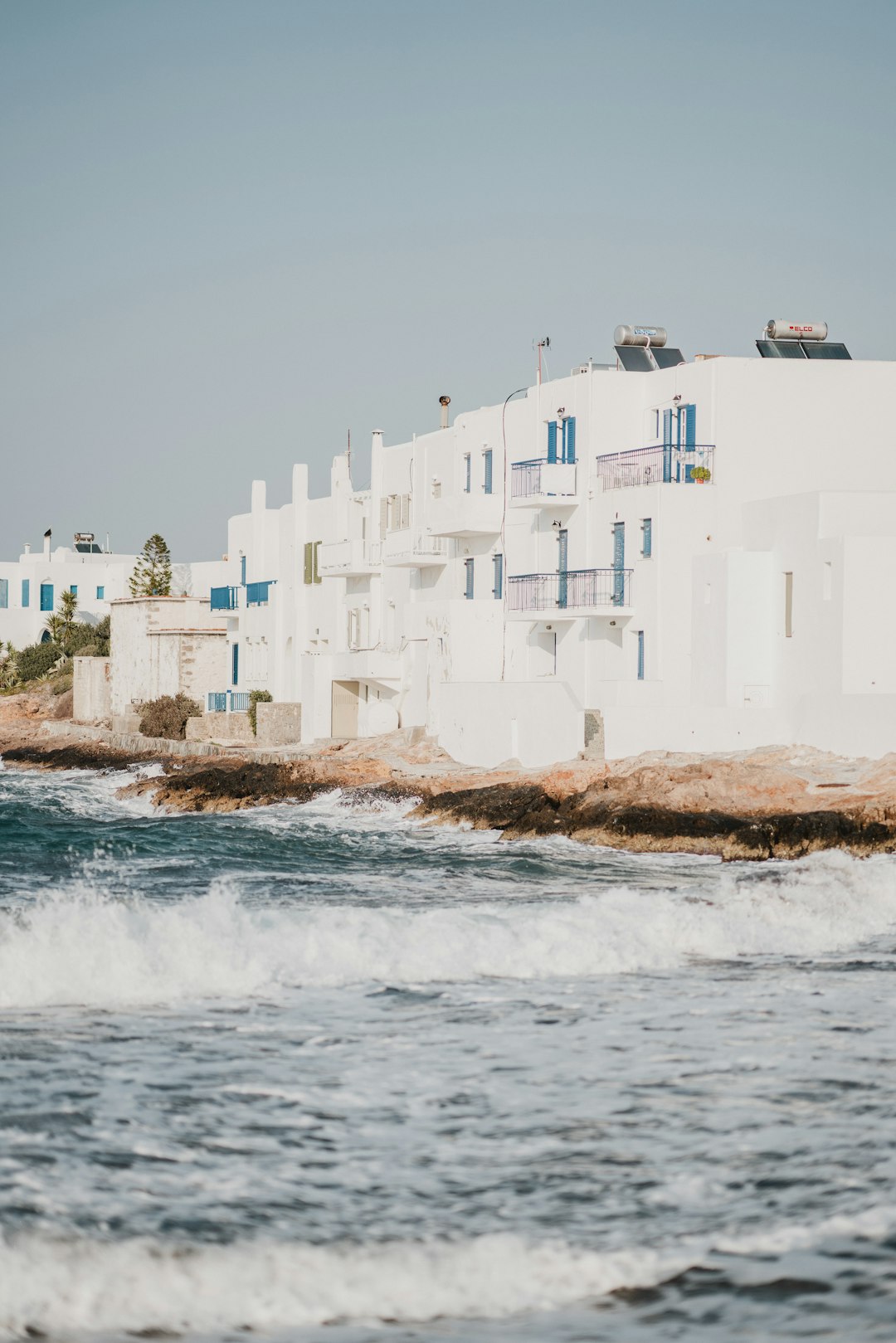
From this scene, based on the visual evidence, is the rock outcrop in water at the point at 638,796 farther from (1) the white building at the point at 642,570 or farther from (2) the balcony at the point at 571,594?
(2) the balcony at the point at 571,594

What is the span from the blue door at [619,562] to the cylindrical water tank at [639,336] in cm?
507

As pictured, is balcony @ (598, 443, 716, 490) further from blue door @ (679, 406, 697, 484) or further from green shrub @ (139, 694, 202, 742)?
green shrub @ (139, 694, 202, 742)

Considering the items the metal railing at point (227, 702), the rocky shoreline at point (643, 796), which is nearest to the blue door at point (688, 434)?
the rocky shoreline at point (643, 796)

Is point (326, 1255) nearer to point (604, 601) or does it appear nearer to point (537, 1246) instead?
point (537, 1246)

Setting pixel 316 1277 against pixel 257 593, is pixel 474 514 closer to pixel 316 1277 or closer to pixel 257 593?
pixel 257 593

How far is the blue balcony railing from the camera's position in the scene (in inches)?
2087

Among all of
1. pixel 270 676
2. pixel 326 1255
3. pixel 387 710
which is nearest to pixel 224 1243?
pixel 326 1255

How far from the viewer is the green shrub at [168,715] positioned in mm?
50156

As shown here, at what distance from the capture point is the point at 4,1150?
7.19 m

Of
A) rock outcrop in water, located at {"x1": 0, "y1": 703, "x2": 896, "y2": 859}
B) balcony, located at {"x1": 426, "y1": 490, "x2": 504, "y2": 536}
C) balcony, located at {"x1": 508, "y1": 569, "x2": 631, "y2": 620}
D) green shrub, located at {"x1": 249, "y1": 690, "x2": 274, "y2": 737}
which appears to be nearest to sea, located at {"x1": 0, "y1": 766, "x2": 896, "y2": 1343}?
rock outcrop in water, located at {"x1": 0, "y1": 703, "x2": 896, "y2": 859}

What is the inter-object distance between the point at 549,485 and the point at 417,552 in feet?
23.3

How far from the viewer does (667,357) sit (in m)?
35.5

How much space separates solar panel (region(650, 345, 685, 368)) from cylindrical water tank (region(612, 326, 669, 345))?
307 mm

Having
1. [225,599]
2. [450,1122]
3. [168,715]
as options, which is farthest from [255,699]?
[450,1122]
